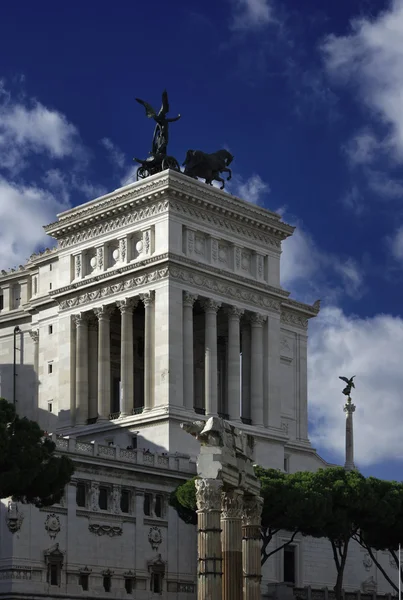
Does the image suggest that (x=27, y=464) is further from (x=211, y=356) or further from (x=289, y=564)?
(x=289, y=564)

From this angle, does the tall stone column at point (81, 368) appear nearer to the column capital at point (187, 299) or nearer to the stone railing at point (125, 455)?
the column capital at point (187, 299)

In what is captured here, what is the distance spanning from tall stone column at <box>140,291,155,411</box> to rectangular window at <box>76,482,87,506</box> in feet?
54.4

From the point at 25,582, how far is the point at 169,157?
44554mm

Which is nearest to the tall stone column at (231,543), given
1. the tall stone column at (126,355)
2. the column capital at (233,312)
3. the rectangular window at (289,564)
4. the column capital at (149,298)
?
the tall stone column at (126,355)

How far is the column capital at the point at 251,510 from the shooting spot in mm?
72062

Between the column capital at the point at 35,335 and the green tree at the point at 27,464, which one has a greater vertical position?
the column capital at the point at 35,335

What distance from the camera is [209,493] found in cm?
6500

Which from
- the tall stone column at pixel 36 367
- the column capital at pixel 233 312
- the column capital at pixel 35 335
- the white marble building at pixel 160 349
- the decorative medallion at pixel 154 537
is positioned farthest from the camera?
the column capital at pixel 35 335

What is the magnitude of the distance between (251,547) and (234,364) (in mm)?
50663

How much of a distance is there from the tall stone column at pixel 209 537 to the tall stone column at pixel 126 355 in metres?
53.5

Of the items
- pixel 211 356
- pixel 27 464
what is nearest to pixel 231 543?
pixel 27 464

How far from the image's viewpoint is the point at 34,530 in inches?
3802

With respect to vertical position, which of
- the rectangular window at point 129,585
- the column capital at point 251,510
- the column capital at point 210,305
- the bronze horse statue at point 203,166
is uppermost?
the bronze horse statue at point 203,166

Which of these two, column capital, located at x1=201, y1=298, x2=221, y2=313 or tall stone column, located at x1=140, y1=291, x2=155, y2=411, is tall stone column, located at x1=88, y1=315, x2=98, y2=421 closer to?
tall stone column, located at x1=140, y1=291, x2=155, y2=411
